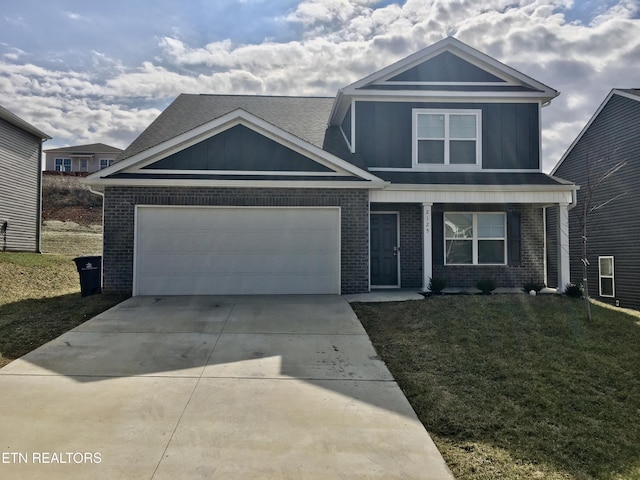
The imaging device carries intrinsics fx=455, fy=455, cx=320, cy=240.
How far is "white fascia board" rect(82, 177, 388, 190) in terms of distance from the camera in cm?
1080

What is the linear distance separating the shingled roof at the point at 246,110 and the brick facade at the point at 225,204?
194 centimetres

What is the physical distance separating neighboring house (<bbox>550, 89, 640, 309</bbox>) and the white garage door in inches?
376

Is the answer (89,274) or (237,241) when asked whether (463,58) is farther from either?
(89,274)

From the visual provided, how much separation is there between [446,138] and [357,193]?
3385 millimetres

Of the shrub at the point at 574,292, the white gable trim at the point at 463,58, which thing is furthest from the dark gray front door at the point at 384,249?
the shrub at the point at 574,292

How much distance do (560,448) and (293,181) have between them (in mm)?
8231

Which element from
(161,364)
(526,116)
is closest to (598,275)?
(526,116)

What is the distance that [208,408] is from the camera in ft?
15.9

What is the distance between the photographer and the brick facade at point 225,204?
35.7 feet

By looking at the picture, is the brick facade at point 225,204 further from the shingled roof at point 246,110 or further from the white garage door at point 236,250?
the shingled roof at point 246,110

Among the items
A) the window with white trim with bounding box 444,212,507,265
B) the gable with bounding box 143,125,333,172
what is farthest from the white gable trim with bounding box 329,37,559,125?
the window with white trim with bounding box 444,212,507,265

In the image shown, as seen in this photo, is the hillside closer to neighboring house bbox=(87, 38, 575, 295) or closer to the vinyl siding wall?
the vinyl siding wall

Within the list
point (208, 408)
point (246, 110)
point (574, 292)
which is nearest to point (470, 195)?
point (574, 292)

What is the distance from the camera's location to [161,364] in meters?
6.21
